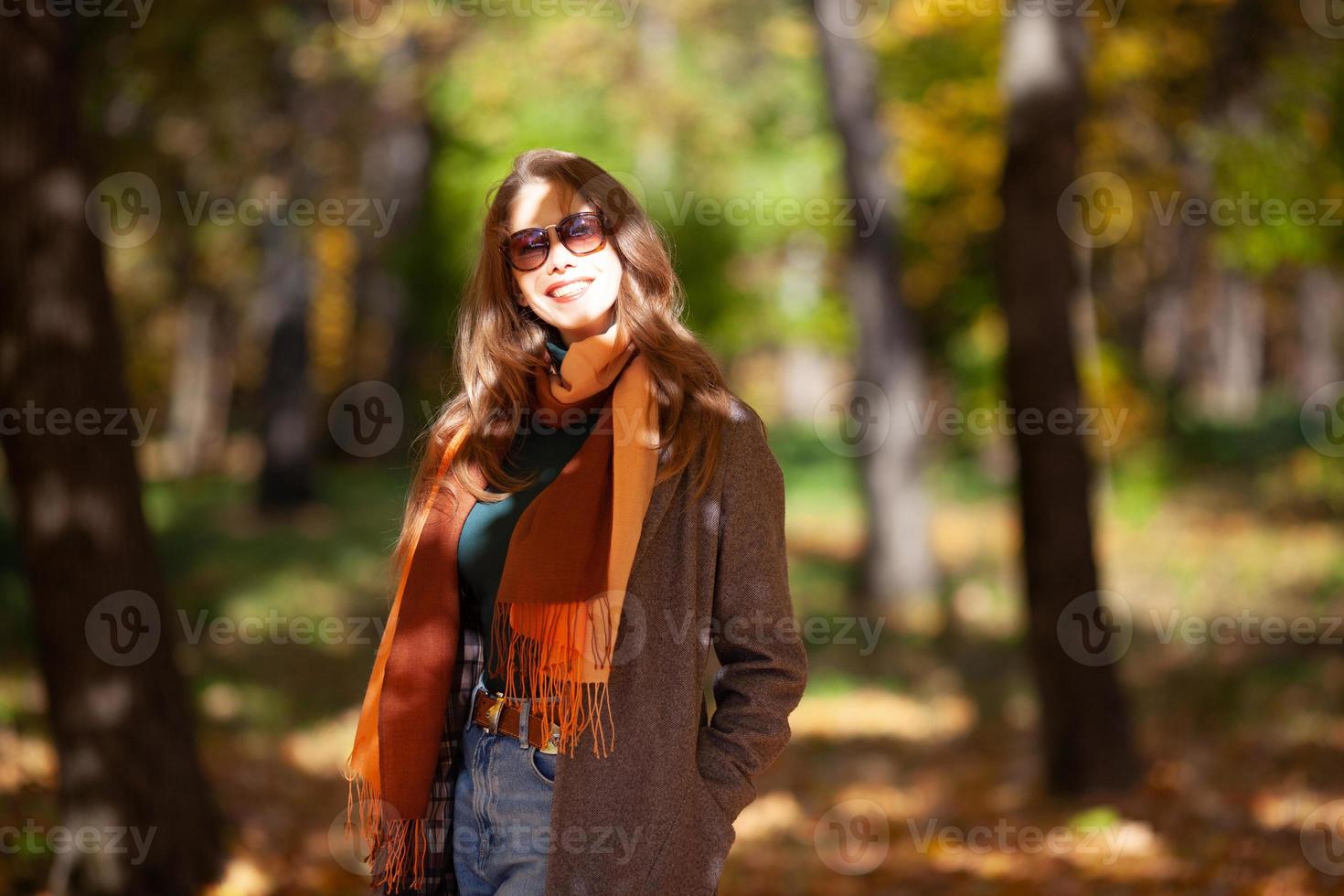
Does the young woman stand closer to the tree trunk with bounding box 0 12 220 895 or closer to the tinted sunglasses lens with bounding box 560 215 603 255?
the tinted sunglasses lens with bounding box 560 215 603 255

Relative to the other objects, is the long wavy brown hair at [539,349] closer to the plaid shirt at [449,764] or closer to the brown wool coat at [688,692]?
the brown wool coat at [688,692]

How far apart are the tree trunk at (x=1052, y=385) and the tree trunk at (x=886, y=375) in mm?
6447

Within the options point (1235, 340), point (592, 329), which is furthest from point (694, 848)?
point (1235, 340)

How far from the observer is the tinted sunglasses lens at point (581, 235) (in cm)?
287

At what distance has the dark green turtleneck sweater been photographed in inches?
113

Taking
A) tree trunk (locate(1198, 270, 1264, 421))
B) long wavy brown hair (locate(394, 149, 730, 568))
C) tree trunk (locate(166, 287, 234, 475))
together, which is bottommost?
tree trunk (locate(1198, 270, 1264, 421))

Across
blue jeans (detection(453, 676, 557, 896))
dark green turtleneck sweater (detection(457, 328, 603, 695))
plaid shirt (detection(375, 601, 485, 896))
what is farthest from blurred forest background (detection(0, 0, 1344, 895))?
blue jeans (detection(453, 676, 557, 896))

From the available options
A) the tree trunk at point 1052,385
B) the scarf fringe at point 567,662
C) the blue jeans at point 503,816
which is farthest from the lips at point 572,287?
the tree trunk at point 1052,385

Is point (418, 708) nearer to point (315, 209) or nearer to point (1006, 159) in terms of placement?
point (1006, 159)

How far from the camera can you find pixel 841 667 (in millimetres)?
12906

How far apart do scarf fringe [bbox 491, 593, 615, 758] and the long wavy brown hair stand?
30cm

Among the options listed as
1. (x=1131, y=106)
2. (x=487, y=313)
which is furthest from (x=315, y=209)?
(x=487, y=313)

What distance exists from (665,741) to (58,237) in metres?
3.71

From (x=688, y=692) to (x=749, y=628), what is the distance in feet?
0.55
